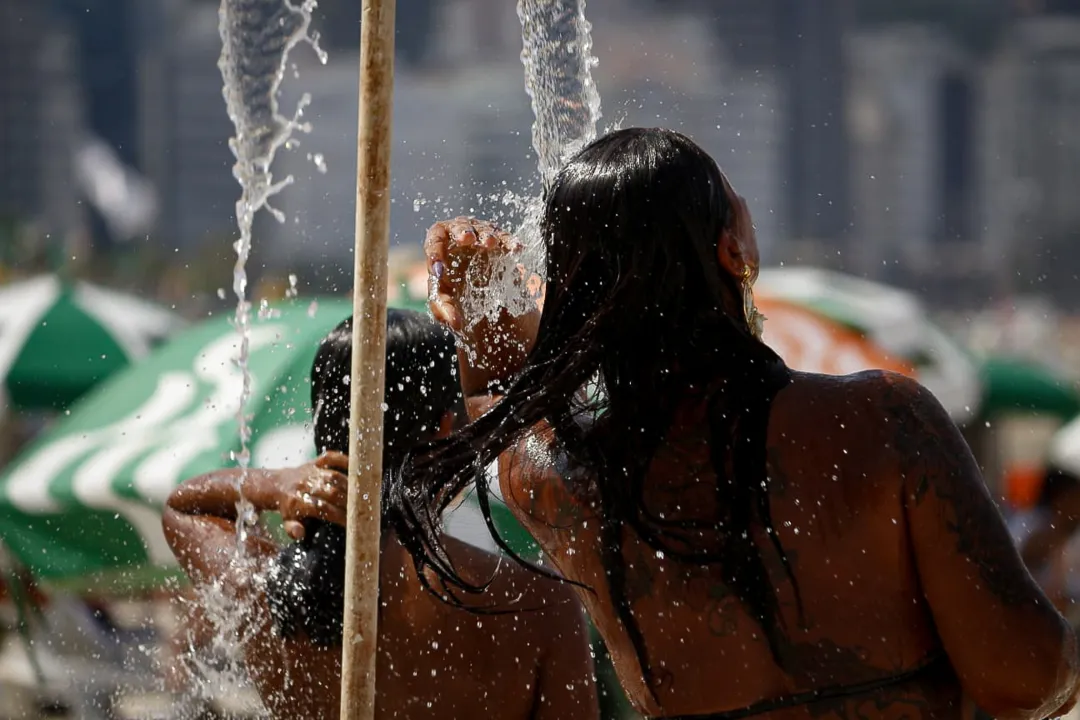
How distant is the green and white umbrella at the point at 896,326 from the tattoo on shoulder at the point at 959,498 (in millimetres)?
5671

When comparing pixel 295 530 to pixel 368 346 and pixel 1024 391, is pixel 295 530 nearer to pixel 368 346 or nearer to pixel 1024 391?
pixel 368 346

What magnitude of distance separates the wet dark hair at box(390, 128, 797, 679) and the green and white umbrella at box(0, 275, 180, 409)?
665cm

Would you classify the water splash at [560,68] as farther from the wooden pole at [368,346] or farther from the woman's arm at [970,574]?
the woman's arm at [970,574]

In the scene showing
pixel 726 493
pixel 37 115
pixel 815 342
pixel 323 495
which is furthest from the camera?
pixel 37 115

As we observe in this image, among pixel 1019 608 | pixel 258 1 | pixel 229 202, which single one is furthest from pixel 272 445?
pixel 229 202

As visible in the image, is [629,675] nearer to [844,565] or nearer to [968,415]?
[844,565]

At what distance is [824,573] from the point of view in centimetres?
173

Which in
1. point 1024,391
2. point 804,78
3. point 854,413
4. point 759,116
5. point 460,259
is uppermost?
point 460,259

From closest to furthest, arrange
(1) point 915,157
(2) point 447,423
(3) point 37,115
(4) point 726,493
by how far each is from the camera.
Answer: (4) point 726,493 → (2) point 447,423 → (3) point 37,115 → (1) point 915,157

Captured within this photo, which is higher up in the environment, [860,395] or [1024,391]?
[860,395]

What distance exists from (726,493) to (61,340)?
282 inches

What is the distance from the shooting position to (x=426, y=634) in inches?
92.7

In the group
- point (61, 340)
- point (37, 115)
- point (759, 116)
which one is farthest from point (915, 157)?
point (61, 340)

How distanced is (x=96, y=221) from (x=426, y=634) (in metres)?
54.1
